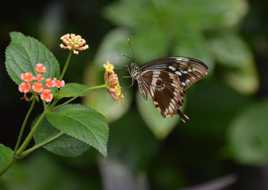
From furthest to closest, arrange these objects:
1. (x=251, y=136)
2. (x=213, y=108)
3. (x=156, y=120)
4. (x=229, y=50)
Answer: (x=213, y=108) < (x=251, y=136) < (x=229, y=50) < (x=156, y=120)

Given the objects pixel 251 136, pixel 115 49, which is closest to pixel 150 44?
Answer: pixel 115 49

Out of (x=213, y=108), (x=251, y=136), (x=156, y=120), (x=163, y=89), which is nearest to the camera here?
(x=163, y=89)

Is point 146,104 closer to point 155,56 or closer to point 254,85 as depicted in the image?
point 155,56

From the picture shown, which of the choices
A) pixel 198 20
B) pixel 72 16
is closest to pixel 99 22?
pixel 72 16

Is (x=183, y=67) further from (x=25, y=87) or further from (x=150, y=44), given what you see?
(x=150, y=44)

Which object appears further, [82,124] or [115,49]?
[115,49]

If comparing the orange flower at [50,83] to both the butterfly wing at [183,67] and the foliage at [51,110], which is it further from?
the butterfly wing at [183,67]
